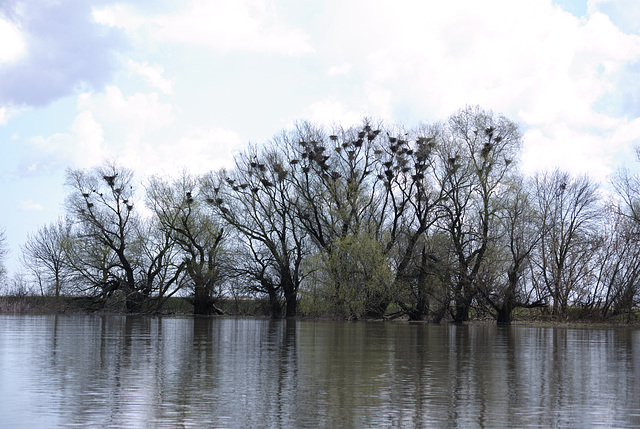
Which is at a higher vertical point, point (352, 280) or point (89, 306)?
point (352, 280)

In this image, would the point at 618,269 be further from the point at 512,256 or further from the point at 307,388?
the point at 307,388

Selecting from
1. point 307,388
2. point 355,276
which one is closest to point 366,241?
point 355,276

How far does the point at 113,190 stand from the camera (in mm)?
59938

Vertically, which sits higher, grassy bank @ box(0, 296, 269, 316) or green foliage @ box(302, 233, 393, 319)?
green foliage @ box(302, 233, 393, 319)

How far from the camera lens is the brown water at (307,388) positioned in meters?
8.55

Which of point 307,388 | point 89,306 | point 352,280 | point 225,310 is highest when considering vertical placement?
point 352,280

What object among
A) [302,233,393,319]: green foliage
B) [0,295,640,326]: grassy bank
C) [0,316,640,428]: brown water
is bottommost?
[0,295,640,326]: grassy bank

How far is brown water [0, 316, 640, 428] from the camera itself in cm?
855

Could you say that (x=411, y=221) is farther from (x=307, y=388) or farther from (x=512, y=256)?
(x=307, y=388)

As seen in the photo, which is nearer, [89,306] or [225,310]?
[89,306]

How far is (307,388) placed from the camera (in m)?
11.2

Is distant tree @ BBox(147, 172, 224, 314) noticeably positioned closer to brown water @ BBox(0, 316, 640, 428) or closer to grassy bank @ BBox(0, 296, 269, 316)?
grassy bank @ BBox(0, 296, 269, 316)

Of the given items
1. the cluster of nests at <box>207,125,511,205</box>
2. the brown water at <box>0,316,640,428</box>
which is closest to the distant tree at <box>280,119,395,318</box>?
the cluster of nests at <box>207,125,511,205</box>

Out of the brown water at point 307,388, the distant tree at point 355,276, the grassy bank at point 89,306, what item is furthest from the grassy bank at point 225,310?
the brown water at point 307,388
